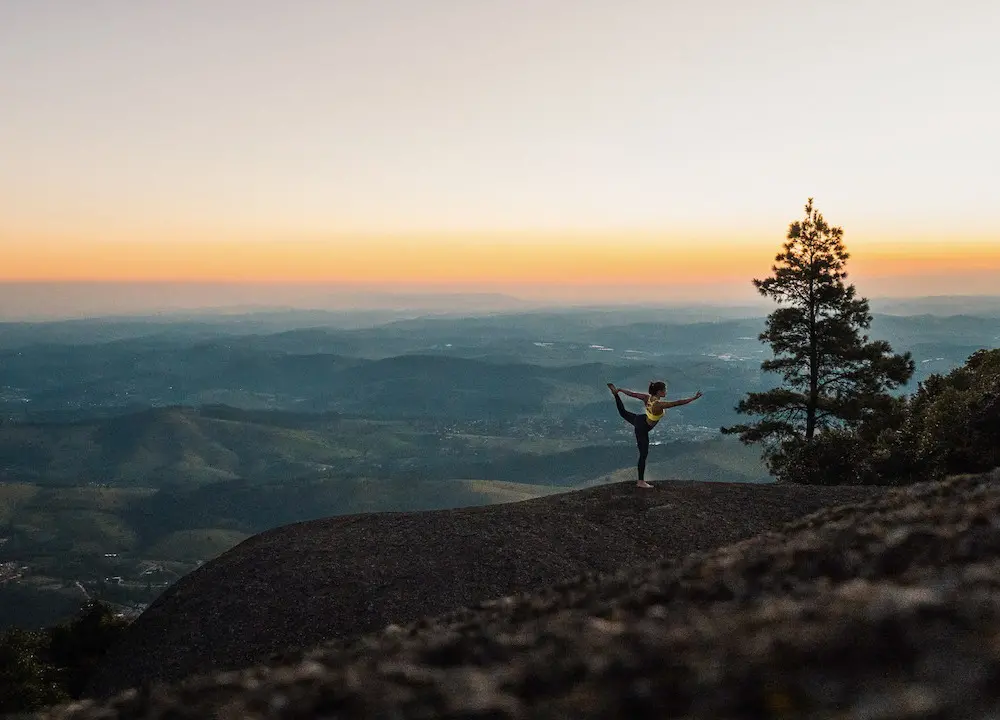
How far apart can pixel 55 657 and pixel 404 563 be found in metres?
12.1

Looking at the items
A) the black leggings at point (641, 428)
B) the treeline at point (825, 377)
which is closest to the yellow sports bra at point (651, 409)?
Result: the black leggings at point (641, 428)

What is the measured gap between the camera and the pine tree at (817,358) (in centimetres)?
3884

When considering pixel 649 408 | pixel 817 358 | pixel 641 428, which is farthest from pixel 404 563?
pixel 817 358

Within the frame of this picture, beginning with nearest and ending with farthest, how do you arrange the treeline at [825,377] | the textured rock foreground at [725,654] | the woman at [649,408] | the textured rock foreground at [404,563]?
the textured rock foreground at [725,654] < the textured rock foreground at [404,563] < the woman at [649,408] < the treeline at [825,377]

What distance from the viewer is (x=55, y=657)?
20.8 meters

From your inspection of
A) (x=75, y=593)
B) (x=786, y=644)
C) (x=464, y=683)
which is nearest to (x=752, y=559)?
(x=786, y=644)

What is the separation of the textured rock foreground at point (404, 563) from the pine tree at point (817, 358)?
59.6ft

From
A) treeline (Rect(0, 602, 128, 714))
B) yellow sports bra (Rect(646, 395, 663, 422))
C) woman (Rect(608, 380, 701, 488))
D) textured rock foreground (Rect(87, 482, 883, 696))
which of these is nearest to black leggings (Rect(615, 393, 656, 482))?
woman (Rect(608, 380, 701, 488))

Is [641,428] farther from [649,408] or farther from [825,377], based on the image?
[825,377]

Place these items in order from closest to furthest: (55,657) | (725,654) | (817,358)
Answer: (725,654), (55,657), (817,358)

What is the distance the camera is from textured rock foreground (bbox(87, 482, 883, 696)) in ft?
54.2

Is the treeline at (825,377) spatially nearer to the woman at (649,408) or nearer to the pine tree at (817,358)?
the pine tree at (817,358)

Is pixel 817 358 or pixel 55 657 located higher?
pixel 817 358

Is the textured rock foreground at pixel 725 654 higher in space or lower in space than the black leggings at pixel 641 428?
higher
